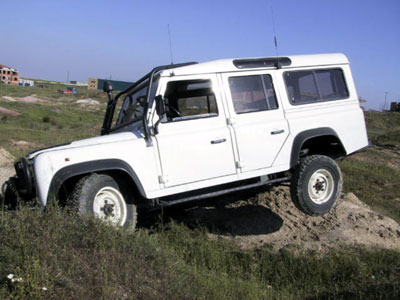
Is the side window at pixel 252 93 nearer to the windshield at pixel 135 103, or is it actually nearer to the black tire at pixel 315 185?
the black tire at pixel 315 185

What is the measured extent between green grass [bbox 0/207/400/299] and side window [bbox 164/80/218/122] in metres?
1.65

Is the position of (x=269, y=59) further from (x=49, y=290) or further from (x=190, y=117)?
(x=49, y=290)

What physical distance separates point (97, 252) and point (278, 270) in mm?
2354

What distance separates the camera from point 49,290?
115 inches

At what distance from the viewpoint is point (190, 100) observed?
18.0ft

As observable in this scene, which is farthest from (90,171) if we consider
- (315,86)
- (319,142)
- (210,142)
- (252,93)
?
(319,142)

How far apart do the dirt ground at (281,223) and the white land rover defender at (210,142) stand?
0.53 m

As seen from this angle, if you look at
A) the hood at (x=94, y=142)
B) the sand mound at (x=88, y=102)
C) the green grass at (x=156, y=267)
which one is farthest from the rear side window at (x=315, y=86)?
the sand mound at (x=88, y=102)

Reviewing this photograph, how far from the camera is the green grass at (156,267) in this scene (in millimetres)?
3076

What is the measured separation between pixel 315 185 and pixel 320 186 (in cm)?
9

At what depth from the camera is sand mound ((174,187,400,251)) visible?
5.60m

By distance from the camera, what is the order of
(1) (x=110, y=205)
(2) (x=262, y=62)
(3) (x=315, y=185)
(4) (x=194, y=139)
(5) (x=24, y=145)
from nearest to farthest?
1. (1) (x=110, y=205)
2. (4) (x=194, y=139)
3. (2) (x=262, y=62)
4. (3) (x=315, y=185)
5. (5) (x=24, y=145)

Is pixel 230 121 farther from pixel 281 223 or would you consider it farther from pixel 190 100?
pixel 281 223

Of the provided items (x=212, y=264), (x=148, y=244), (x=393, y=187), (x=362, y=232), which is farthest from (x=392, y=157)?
(x=148, y=244)
